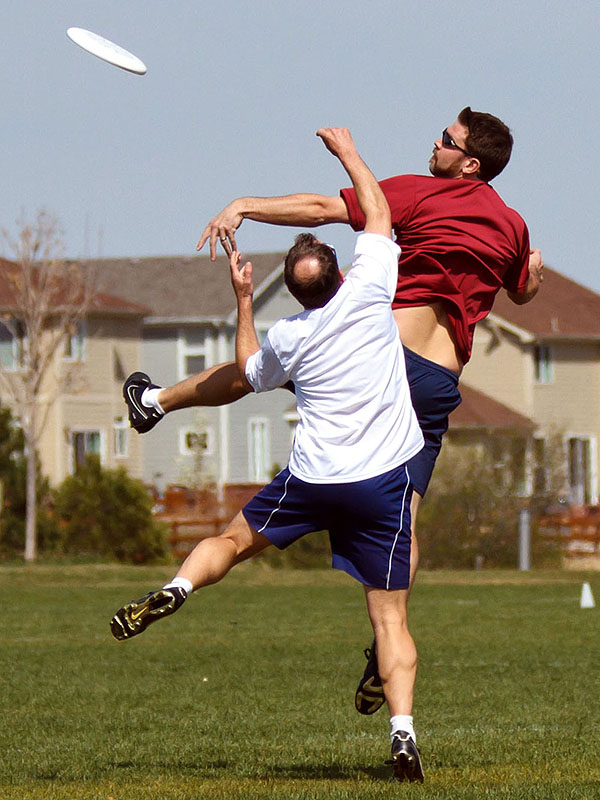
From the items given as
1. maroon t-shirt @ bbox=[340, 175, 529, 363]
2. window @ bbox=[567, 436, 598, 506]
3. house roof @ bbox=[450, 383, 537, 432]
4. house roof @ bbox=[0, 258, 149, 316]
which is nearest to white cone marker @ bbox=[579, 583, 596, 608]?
maroon t-shirt @ bbox=[340, 175, 529, 363]

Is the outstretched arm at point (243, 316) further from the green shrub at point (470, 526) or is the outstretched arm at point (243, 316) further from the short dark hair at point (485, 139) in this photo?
the green shrub at point (470, 526)

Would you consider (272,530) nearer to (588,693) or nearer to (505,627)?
(588,693)

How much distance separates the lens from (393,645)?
7246 millimetres

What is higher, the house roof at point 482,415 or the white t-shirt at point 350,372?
the house roof at point 482,415

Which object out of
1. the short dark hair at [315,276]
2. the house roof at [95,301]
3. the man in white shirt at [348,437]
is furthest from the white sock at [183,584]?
the house roof at [95,301]

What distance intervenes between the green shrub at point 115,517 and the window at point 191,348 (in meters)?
21.6

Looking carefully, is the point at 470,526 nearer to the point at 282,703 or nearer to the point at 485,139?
the point at 282,703

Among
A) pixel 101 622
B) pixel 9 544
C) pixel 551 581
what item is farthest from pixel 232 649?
pixel 9 544

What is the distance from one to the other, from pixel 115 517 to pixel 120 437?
20797 mm

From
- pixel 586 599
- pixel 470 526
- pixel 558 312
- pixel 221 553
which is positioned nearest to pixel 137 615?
pixel 221 553

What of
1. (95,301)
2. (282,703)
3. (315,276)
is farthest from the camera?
(95,301)

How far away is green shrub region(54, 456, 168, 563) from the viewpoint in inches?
1275

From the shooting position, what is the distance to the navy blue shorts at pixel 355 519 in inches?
279

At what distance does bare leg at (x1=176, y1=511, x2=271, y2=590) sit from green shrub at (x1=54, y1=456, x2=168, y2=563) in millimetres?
24908
